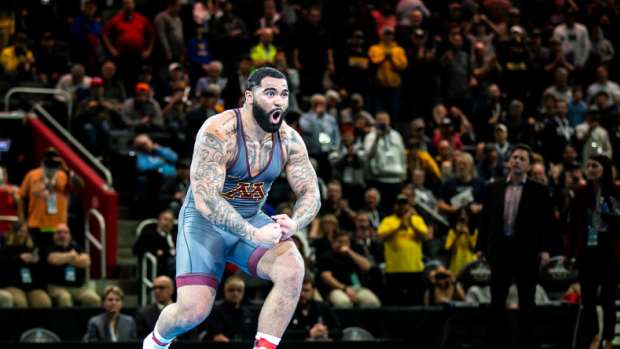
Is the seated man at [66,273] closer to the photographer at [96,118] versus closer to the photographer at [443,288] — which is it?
the photographer at [96,118]

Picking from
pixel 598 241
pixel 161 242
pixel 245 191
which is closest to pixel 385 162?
pixel 161 242

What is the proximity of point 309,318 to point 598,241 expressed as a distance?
3238 mm

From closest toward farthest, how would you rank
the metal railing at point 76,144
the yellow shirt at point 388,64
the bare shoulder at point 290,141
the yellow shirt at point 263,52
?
1. the bare shoulder at point 290,141
2. the metal railing at point 76,144
3. the yellow shirt at point 263,52
4. the yellow shirt at point 388,64

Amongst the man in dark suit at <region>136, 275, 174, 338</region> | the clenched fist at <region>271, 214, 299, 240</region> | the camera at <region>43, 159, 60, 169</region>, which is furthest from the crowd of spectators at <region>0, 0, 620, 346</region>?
the clenched fist at <region>271, 214, 299, 240</region>

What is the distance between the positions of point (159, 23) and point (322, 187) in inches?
169

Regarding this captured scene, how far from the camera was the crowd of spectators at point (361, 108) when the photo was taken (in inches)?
602

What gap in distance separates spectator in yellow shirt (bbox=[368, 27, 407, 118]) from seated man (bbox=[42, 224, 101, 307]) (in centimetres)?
599

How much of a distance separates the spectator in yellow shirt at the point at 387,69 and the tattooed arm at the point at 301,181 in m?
10.4

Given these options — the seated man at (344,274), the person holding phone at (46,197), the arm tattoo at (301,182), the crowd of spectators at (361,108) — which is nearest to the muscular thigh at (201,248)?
the arm tattoo at (301,182)

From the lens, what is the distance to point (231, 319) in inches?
525

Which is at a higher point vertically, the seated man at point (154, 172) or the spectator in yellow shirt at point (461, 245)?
the seated man at point (154, 172)

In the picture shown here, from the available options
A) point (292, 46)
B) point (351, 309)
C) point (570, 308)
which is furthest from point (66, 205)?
point (570, 308)

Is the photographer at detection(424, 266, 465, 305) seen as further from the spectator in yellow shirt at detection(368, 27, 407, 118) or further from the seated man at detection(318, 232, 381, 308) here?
the spectator in yellow shirt at detection(368, 27, 407, 118)

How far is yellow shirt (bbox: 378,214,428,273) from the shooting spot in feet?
50.1
